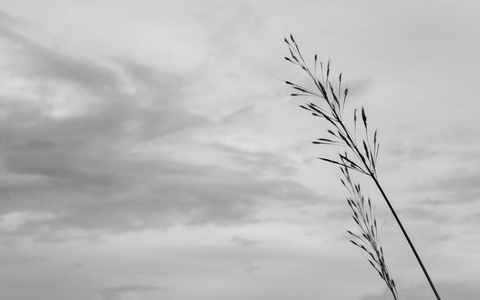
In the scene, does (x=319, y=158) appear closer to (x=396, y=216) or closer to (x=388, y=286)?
(x=396, y=216)

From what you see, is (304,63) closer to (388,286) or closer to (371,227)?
(371,227)

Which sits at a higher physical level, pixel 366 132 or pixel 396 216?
→ pixel 366 132

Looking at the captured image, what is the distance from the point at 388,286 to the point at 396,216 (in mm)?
1361

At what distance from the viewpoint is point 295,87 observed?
3926 millimetres

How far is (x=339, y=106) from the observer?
382cm

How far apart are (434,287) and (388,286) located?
1.14 m

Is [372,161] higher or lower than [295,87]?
lower

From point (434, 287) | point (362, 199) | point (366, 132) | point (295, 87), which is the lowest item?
point (434, 287)

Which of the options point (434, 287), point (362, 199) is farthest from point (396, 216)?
point (362, 199)

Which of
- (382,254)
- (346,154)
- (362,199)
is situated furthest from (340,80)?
(382,254)

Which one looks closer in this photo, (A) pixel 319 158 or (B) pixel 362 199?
(A) pixel 319 158

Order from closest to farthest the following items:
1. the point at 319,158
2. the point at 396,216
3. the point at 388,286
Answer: the point at 396,216 → the point at 319,158 → the point at 388,286

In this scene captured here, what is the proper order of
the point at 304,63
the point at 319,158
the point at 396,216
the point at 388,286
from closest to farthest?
the point at 396,216
the point at 319,158
the point at 304,63
the point at 388,286

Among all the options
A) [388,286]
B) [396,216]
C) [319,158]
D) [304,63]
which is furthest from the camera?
[388,286]
